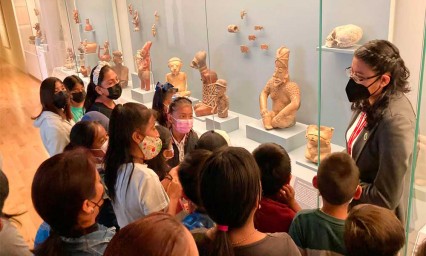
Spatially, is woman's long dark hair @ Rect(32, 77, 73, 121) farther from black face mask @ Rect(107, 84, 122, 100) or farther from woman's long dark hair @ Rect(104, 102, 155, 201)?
woman's long dark hair @ Rect(104, 102, 155, 201)

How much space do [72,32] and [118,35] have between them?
196 centimetres

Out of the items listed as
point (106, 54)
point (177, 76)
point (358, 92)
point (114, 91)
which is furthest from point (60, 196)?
point (106, 54)

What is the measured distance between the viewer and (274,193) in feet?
5.83

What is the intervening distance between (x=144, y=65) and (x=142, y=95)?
0.42m

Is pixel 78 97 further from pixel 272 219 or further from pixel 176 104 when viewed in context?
pixel 272 219

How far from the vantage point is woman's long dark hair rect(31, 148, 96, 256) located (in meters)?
1.35

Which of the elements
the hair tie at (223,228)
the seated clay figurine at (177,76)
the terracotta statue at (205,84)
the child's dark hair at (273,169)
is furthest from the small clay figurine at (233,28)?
the hair tie at (223,228)

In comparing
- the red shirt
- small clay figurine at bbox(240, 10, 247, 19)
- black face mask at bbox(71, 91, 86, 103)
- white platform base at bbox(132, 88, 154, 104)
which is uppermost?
small clay figurine at bbox(240, 10, 247, 19)

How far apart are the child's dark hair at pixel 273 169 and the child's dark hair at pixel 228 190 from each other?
47 cm

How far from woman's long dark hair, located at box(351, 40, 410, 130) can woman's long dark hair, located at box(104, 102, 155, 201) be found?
108 centimetres

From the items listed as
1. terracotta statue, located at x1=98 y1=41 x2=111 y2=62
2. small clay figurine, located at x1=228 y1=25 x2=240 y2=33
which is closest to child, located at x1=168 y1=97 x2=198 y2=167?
small clay figurine, located at x1=228 y1=25 x2=240 y2=33

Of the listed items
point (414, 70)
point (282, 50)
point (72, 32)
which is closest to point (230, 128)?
point (282, 50)

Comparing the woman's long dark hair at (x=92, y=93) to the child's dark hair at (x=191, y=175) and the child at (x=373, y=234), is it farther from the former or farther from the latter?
the child at (x=373, y=234)

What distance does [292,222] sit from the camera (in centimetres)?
161
